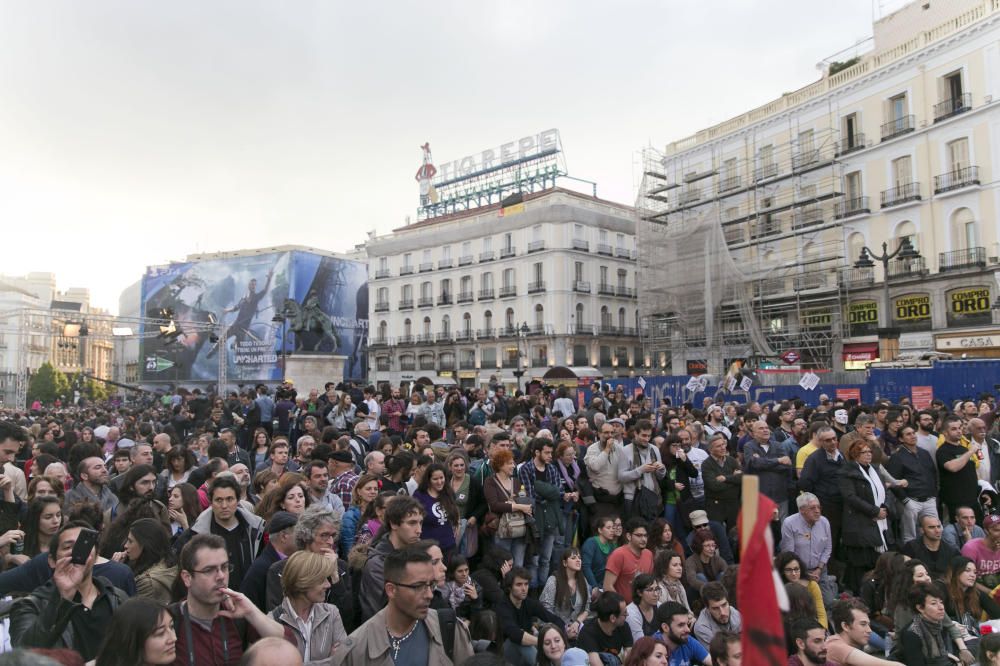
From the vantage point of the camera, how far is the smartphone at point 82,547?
3.47m

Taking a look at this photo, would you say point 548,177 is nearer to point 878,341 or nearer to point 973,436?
point 878,341

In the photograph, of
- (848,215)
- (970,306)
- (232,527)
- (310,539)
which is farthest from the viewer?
(848,215)

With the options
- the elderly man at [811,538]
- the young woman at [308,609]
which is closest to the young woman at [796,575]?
the elderly man at [811,538]

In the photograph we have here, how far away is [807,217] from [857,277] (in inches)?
160

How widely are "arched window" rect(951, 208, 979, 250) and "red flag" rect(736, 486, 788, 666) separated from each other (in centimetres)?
3180

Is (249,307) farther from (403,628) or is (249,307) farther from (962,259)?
(403,628)

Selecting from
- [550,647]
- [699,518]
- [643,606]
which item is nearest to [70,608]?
[550,647]

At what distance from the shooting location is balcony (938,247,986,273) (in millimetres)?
26922

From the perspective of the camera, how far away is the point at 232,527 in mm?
4930

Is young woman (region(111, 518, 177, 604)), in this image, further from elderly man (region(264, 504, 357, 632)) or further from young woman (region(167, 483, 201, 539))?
young woman (region(167, 483, 201, 539))

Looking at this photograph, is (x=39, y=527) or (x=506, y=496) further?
(x=506, y=496)

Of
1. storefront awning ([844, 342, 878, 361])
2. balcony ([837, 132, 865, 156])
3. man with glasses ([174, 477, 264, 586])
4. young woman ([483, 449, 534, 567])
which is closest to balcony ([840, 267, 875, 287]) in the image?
storefront awning ([844, 342, 878, 361])

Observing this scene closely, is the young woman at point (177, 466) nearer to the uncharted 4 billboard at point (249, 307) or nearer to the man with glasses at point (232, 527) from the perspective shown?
the man with glasses at point (232, 527)

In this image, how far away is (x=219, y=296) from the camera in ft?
199
